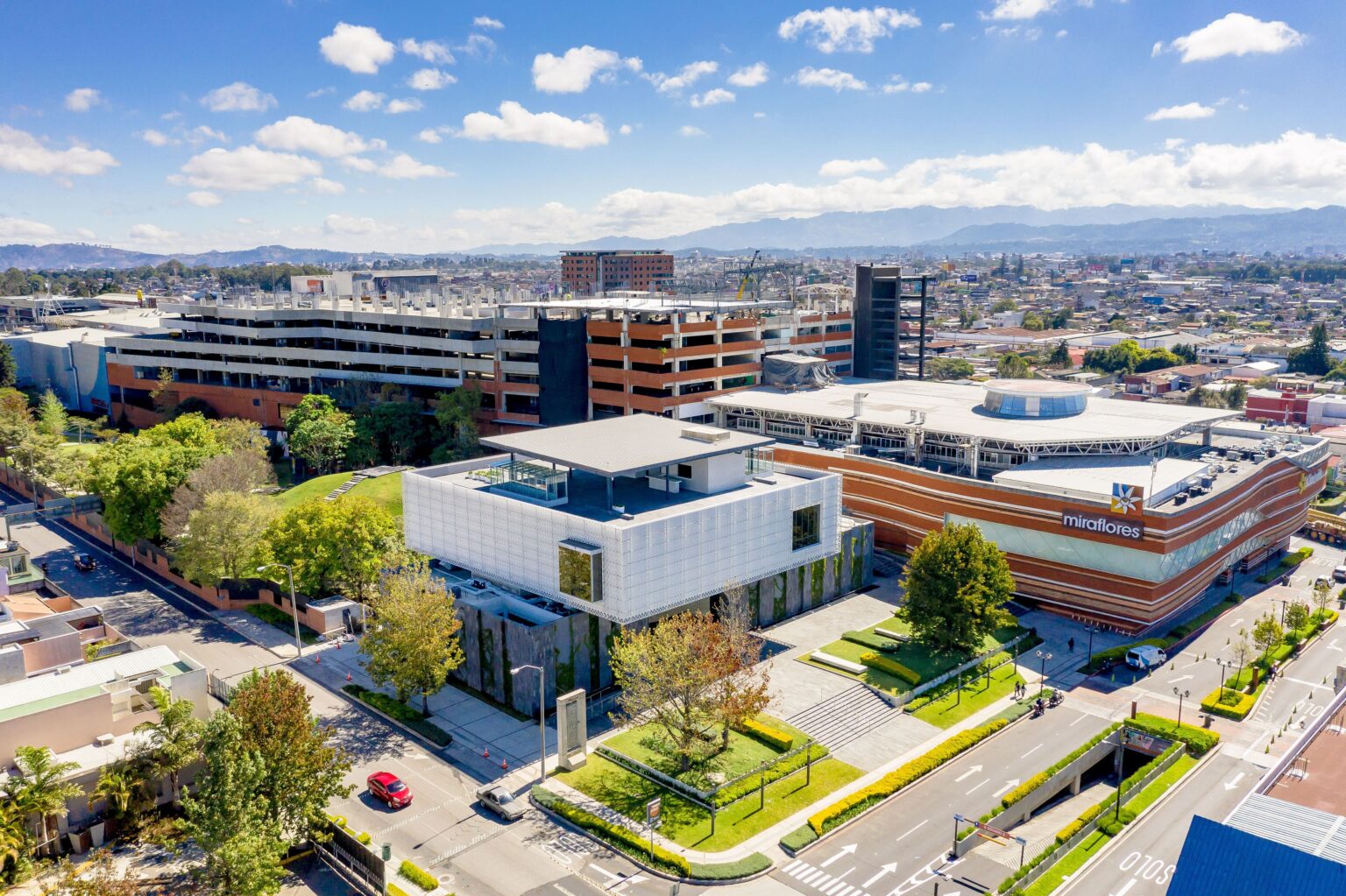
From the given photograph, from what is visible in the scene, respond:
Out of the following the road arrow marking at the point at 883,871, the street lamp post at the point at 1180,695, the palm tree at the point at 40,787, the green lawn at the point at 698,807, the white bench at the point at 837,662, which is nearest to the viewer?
the palm tree at the point at 40,787

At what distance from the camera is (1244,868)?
36.8 meters

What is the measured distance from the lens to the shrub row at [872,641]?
71.3 m

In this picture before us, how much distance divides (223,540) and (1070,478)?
72769mm

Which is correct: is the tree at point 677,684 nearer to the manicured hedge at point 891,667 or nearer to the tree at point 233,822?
the manicured hedge at point 891,667

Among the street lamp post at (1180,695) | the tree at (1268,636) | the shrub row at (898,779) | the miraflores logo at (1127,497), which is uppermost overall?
the miraflores logo at (1127,497)

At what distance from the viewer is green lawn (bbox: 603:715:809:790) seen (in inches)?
2183

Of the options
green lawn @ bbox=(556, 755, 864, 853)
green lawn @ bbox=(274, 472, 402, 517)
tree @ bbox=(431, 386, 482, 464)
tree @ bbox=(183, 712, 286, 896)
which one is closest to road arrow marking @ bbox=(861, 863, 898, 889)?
green lawn @ bbox=(556, 755, 864, 853)

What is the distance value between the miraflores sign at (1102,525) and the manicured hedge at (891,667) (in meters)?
20.7

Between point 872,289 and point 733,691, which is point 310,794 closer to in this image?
point 733,691

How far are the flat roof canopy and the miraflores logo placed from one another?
27387 millimetres

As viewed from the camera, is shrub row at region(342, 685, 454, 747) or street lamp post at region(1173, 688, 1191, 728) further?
street lamp post at region(1173, 688, 1191, 728)

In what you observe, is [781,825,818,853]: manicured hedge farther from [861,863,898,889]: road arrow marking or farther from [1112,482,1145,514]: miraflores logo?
[1112,482,1145,514]: miraflores logo

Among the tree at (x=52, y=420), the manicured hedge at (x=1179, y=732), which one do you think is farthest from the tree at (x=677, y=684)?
the tree at (x=52, y=420)

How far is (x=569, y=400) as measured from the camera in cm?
12281
